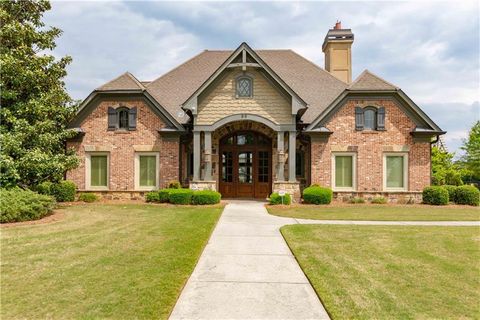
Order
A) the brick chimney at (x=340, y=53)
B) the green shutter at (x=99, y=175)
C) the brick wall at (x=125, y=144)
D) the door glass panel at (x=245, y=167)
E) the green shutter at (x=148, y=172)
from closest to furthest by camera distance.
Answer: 1. the brick wall at (x=125, y=144)
2. the green shutter at (x=148, y=172)
3. the green shutter at (x=99, y=175)
4. the door glass panel at (x=245, y=167)
5. the brick chimney at (x=340, y=53)

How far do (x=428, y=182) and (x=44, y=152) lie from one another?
18.5 metres

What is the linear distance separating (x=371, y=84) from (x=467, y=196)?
7.54 m

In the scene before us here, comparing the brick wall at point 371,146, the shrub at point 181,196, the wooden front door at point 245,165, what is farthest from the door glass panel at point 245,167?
the shrub at point 181,196

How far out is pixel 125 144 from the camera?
16469 mm

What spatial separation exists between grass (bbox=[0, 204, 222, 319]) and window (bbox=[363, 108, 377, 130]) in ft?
35.5

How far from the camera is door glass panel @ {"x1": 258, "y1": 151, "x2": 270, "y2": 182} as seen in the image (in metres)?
17.6

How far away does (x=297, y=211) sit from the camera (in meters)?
12.5

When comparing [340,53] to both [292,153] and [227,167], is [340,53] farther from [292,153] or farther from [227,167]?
[227,167]

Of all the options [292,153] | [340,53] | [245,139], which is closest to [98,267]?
[292,153]

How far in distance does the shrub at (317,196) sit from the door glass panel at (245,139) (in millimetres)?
4733

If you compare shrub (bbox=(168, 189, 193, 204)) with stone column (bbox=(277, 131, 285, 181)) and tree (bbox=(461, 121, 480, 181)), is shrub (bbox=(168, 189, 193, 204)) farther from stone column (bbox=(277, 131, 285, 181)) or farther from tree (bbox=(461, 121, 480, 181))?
tree (bbox=(461, 121, 480, 181))

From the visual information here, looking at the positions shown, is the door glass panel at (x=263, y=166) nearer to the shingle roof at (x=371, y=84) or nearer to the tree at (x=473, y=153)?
the shingle roof at (x=371, y=84)

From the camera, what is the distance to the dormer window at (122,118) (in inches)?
650

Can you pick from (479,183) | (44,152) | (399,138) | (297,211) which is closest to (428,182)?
(399,138)
